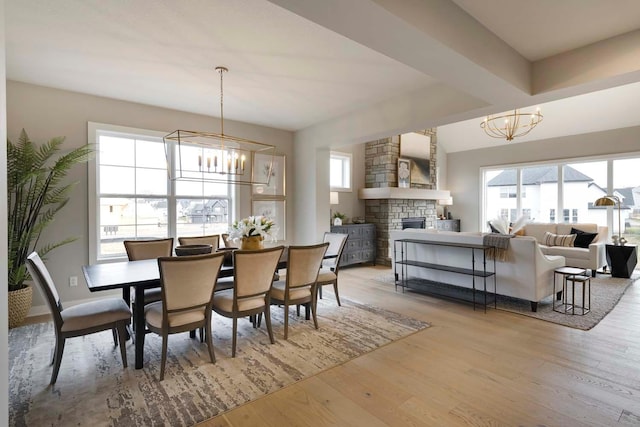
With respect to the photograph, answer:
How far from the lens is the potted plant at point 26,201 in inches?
130

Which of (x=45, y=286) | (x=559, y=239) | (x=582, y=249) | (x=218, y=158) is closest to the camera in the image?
(x=45, y=286)

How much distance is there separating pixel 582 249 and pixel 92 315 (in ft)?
23.7

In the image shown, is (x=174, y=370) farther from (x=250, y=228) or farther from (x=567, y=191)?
(x=567, y=191)

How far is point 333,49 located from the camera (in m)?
2.90

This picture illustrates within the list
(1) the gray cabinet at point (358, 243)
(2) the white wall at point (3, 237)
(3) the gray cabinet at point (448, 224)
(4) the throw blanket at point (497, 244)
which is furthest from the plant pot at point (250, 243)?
(3) the gray cabinet at point (448, 224)

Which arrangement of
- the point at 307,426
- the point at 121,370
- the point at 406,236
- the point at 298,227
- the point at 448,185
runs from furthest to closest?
the point at 448,185 → the point at 298,227 → the point at 406,236 → the point at 121,370 → the point at 307,426

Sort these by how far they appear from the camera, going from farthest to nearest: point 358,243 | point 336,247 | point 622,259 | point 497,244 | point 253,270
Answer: point 358,243 → point 622,259 → point 336,247 → point 497,244 → point 253,270

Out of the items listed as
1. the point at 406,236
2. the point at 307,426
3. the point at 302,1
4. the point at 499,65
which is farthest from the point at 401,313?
the point at 302,1

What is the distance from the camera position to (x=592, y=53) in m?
2.72

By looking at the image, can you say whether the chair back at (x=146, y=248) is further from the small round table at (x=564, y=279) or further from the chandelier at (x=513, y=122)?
the chandelier at (x=513, y=122)

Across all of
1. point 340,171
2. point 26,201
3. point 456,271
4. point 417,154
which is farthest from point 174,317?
point 417,154

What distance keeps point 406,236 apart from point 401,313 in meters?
1.56

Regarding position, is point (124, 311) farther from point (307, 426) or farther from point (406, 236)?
point (406, 236)

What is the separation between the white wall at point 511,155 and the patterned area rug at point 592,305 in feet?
9.21
